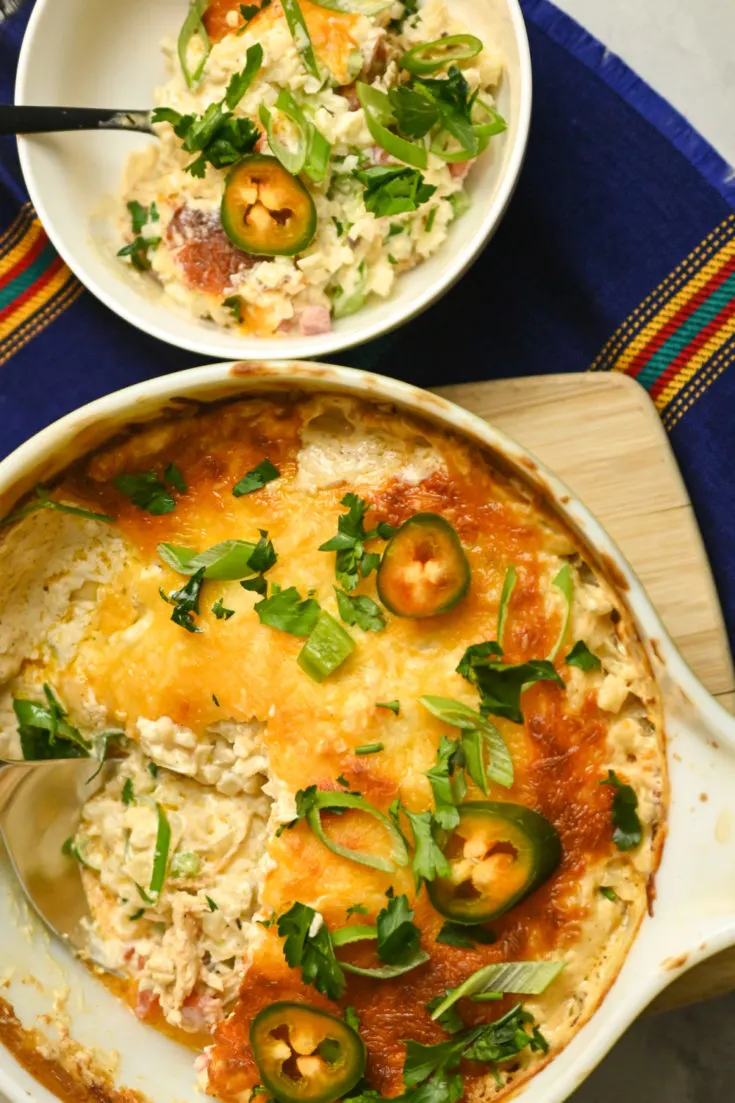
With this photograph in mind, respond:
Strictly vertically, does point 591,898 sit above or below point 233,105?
below

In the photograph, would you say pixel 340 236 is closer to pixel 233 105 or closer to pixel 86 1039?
pixel 233 105

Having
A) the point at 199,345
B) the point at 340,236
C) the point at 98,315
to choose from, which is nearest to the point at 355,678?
the point at 199,345

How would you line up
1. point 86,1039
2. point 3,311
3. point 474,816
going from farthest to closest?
point 3,311
point 86,1039
point 474,816

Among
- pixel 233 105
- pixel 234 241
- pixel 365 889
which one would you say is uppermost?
pixel 233 105

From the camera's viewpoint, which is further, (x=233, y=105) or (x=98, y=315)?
(x=98, y=315)

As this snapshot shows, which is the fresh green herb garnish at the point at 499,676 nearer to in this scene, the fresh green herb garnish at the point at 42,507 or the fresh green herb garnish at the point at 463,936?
the fresh green herb garnish at the point at 463,936

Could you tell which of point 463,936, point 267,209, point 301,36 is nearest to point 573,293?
point 267,209

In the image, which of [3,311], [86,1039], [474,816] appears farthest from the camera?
[3,311]
